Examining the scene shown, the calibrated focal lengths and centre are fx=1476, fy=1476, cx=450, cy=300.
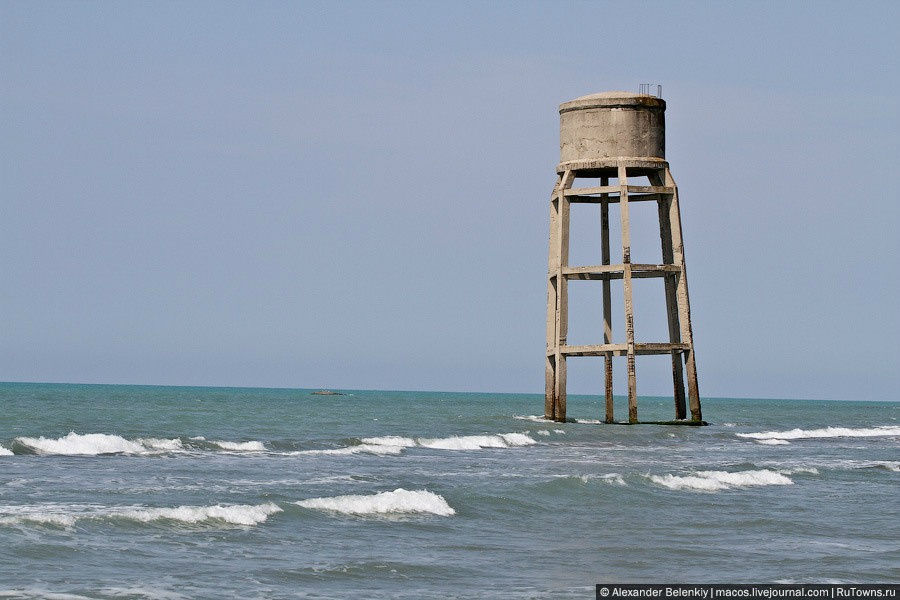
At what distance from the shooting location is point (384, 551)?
17.1m

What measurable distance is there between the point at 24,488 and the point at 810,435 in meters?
37.0

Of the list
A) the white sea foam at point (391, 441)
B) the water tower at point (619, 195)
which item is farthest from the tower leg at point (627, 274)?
the white sea foam at point (391, 441)

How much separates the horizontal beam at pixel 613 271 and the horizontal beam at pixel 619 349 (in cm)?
228

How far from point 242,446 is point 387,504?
1590 centimetres

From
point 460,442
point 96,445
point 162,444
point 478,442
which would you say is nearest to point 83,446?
point 96,445

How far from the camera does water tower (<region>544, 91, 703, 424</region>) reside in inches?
1811

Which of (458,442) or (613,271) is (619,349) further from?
(458,442)

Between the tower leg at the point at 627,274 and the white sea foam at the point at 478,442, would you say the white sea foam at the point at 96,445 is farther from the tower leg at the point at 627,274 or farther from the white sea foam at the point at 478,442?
the tower leg at the point at 627,274

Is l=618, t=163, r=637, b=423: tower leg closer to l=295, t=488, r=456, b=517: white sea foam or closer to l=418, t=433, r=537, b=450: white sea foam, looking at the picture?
l=418, t=433, r=537, b=450: white sea foam

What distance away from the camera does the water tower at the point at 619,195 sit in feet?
151

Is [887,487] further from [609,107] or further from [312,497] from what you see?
[609,107]

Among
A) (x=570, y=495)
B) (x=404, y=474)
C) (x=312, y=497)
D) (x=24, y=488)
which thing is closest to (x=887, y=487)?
(x=570, y=495)

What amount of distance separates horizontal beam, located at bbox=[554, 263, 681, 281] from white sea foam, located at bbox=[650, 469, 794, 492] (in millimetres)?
16406

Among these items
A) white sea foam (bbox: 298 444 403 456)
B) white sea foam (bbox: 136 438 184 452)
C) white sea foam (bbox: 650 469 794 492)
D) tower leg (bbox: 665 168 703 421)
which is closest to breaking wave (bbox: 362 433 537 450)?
white sea foam (bbox: 298 444 403 456)
